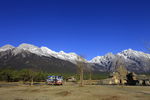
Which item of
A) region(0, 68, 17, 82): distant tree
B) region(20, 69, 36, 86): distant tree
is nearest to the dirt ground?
region(20, 69, 36, 86): distant tree

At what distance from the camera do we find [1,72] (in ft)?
401

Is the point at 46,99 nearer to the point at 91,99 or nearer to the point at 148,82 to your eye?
the point at 91,99

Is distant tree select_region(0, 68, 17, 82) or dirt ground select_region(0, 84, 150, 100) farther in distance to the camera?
distant tree select_region(0, 68, 17, 82)

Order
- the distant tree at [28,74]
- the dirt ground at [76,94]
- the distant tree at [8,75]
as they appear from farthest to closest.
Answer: the distant tree at [8,75] < the distant tree at [28,74] < the dirt ground at [76,94]

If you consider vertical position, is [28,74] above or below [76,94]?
above

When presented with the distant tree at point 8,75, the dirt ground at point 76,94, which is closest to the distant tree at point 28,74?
the distant tree at point 8,75

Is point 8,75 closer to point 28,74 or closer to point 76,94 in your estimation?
point 28,74

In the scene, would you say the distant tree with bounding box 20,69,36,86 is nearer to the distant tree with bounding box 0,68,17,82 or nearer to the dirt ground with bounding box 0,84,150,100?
the distant tree with bounding box 0,68,17,82

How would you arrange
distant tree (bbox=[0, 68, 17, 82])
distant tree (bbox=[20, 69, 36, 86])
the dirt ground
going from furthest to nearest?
distant tree (bbox=[0, 68, 17, 82])
distant tree (bbox=[20, 69, 36, 86])
the dirt ground

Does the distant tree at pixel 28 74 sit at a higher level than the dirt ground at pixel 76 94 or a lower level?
higher

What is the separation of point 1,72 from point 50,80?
51.5m

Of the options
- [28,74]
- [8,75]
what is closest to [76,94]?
[28,74]

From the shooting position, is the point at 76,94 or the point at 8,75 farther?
the point at 8,75

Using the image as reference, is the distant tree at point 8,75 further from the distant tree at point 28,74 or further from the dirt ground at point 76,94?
the dirt ground at point 76,94
